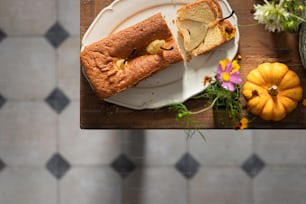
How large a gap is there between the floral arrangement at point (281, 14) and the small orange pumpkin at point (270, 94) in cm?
9

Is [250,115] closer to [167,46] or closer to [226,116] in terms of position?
[226,116]

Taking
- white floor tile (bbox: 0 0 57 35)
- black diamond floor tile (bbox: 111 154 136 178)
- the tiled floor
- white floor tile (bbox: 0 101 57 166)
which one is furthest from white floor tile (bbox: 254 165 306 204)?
white floor tile (bbox: 0 0 57 35)

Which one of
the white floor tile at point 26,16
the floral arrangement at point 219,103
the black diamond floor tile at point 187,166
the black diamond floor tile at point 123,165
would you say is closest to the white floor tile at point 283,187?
the black diamond floor tile at point 187,166

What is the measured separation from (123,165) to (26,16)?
50 centimetres

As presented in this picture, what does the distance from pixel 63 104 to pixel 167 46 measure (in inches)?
22.1

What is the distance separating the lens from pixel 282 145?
1461 millimetres

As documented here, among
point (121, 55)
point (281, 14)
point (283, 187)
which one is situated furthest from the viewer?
point (283, 187)

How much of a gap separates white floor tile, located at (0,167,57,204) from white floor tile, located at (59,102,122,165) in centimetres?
9

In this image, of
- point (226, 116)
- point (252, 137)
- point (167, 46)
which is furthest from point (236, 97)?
point (252, 137)

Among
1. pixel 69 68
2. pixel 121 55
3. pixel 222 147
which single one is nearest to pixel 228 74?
pixel 121 55

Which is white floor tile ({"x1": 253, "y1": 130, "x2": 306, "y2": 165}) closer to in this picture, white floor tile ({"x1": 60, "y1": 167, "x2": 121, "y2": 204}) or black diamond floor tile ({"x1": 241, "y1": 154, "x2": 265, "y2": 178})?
black diamond floor tile ({"x1": 241, "y1": 154, "x2": 265, "y2": 178})

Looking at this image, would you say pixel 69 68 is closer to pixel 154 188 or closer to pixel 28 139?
pixel 28 139

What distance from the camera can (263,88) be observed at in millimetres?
995

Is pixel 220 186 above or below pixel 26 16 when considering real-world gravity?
below
